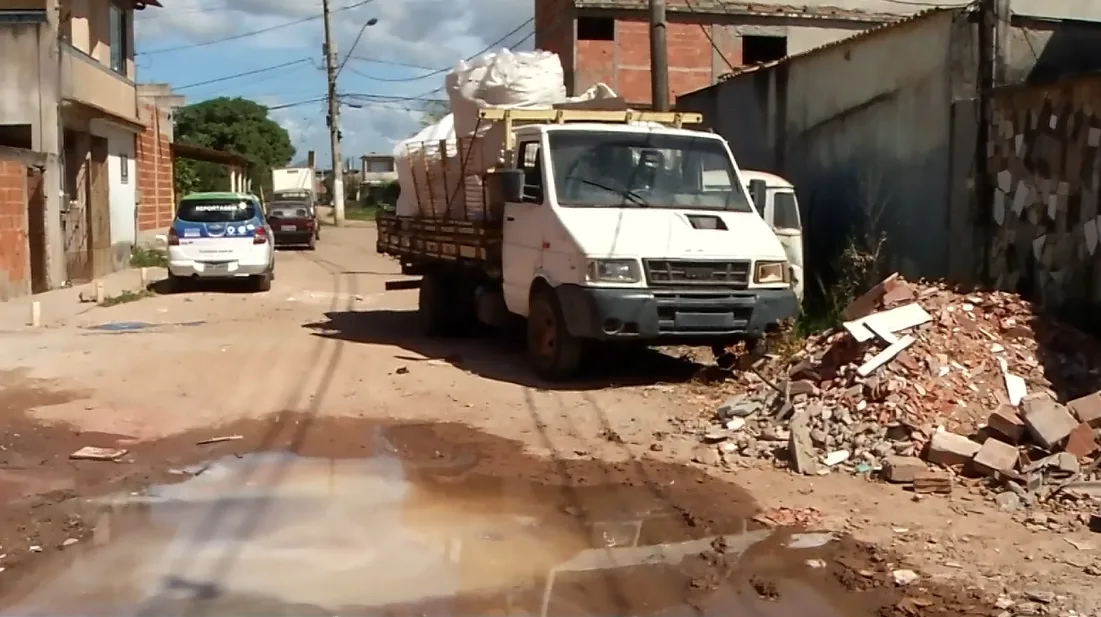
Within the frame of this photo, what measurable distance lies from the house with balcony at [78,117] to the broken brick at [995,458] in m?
16.4

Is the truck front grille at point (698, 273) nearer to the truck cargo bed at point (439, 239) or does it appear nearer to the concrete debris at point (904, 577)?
the truck cargo bed at point (439, 239)

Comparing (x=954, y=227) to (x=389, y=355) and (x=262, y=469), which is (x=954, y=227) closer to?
(x=389, y=355)

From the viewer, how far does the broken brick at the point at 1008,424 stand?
24.2 ft

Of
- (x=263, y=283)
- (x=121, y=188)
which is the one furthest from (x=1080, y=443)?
(x=121, y=188)

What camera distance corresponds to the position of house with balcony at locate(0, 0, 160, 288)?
1955cm

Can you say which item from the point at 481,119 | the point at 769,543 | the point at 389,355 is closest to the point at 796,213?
the point at 481,119

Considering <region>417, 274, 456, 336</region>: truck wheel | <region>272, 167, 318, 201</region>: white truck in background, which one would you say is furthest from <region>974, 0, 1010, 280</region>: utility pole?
<region>272, 167, 318, 201</region>: white truck in background

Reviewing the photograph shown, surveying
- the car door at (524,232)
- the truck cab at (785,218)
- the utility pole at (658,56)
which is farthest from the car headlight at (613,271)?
the utility pole at (658,56)

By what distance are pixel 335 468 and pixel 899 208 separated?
784cm

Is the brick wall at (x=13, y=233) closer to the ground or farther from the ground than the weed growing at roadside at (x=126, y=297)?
farther from the ground

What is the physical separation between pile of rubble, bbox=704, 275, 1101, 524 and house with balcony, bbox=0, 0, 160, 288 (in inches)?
574

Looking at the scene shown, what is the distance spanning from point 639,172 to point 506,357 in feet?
8.95

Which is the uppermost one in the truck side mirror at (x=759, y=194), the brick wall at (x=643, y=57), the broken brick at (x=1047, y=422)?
the brick wall at (x=643, y=57)

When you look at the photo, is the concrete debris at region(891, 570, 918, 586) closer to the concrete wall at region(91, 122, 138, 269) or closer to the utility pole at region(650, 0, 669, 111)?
the utility pole at region(650, 0, 669, 111)
